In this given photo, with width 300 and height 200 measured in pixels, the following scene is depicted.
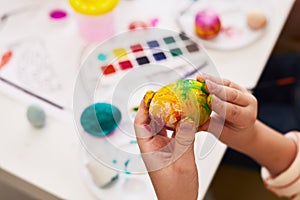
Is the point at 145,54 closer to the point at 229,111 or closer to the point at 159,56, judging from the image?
the point at 159,56

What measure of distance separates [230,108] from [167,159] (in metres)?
0.10

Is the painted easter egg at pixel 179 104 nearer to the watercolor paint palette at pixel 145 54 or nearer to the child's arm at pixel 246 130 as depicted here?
the child's arm at pixel 246 130

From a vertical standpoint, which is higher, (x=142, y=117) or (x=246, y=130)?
(x=142, y=117)

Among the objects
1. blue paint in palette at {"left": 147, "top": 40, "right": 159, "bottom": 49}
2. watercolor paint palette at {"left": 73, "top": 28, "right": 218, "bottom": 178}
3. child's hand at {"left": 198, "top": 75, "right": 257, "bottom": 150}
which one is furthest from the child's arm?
blue paint in palette at {"left": 147, "top": 40, "right": 159, "bottom": 49}

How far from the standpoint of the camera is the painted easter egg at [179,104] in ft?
1.92

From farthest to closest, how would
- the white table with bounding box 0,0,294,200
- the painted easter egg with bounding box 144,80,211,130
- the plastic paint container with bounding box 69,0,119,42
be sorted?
1. the plastic paint container with bounding box 69,0,119,42
2. the white table with bounding box 0,0,294,200
3. the painted easter egg with bounding box 144,80,211,130

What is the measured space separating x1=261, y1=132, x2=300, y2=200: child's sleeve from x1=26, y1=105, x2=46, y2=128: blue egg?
359mm

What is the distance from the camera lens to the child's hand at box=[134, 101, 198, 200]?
0.60m

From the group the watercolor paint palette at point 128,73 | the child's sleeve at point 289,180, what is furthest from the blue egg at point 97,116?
the child's sleeve at point 289,180

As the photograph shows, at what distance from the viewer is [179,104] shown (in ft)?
1.93

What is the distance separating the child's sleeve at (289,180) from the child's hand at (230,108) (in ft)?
0.39

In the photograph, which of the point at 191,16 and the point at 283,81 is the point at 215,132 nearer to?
the point at 191,16

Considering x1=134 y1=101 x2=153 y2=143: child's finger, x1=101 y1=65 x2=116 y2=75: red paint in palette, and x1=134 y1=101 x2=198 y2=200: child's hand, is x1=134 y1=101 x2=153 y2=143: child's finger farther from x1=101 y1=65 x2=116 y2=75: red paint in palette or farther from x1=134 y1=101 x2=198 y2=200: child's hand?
x1=101 y1=65 x2=116 y2=75: red paint in palette

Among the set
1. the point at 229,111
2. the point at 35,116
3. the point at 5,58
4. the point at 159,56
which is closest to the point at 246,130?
the point at 229,111
